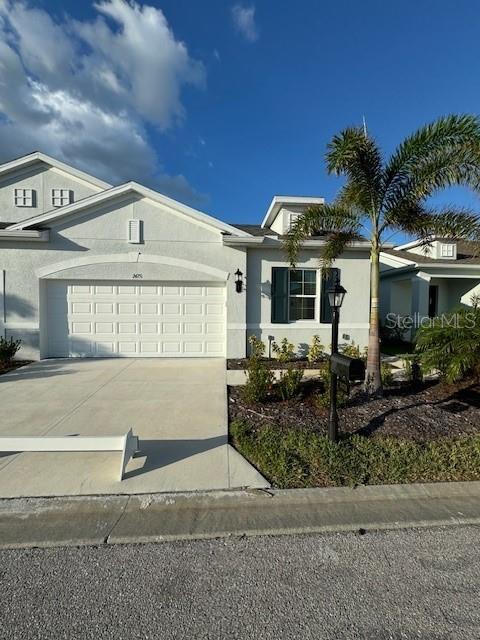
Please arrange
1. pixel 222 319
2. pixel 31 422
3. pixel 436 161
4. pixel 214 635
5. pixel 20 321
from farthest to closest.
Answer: pixel 222 319
pixel 20 321
pixel 436 161
pixel 31 422
pixel 214 635

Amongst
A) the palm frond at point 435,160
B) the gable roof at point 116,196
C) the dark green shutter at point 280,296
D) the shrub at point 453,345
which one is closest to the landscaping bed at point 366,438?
the shrub at point 453,345

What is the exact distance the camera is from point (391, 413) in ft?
16.9

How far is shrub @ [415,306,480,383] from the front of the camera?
554 cm

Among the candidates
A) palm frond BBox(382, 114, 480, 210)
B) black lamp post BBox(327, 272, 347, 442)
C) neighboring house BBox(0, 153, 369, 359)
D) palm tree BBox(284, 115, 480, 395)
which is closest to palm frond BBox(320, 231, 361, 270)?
palm tree BBox(284, 115, 480, 395)

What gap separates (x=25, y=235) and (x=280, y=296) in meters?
7.24

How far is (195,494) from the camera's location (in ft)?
10.4

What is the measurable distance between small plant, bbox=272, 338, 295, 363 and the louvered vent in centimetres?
499

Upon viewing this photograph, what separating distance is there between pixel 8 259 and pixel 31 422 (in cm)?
621

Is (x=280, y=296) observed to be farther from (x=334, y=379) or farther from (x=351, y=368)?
(x=351, y=368)

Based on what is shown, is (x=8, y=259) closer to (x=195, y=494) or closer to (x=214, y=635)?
(x=195, y=494)

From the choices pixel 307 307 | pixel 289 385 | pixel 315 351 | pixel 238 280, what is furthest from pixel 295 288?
pixel 289 385

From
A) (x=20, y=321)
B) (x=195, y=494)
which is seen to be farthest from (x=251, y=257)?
(x=195, y=494)

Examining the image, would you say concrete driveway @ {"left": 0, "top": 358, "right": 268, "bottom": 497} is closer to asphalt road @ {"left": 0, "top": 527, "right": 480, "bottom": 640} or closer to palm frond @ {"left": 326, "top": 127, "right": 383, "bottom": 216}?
asphalt road @ {"left": 0, "top": 527, "right": 480, "bottom": 640}

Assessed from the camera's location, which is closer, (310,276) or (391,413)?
(391,413)
